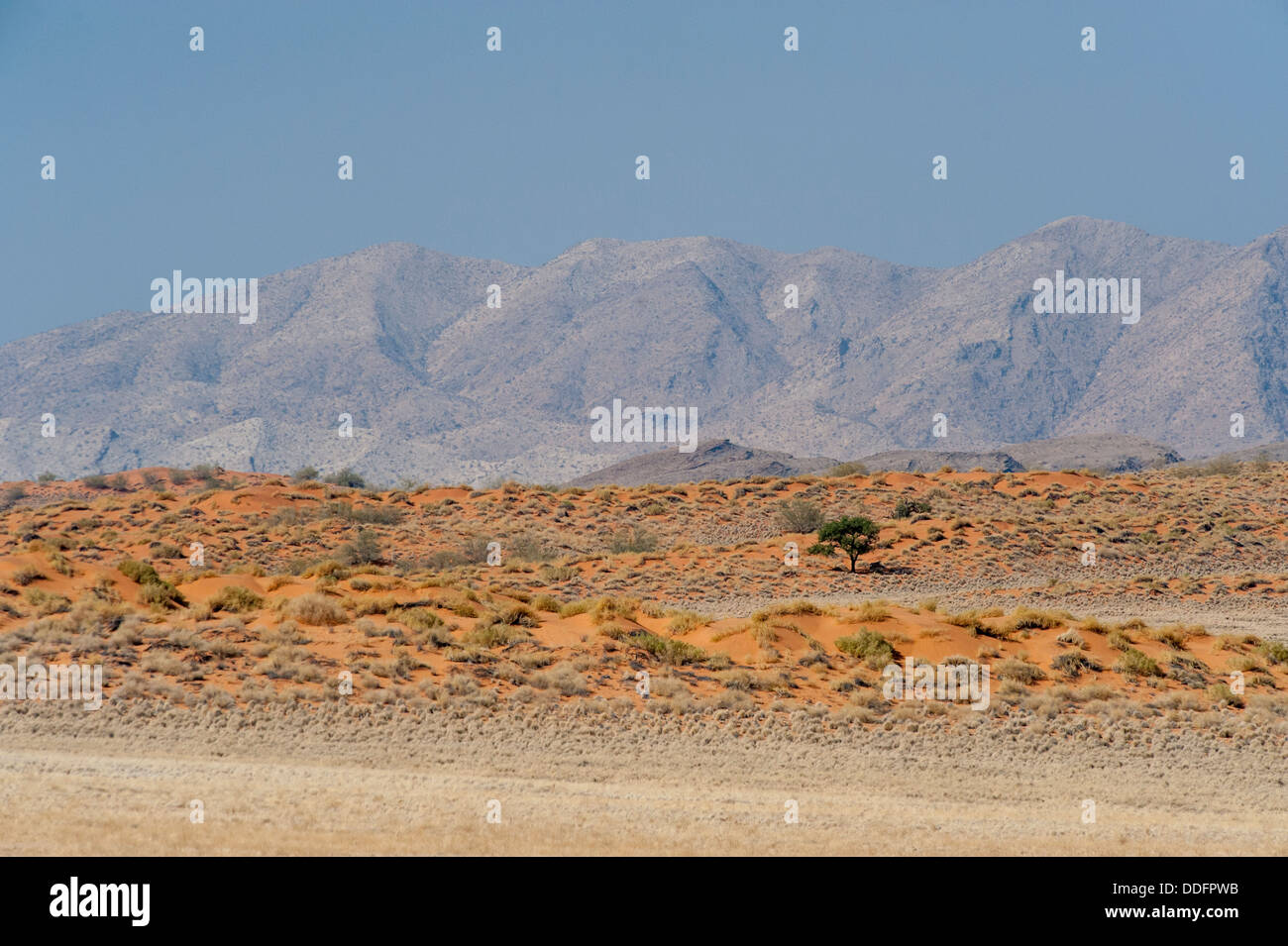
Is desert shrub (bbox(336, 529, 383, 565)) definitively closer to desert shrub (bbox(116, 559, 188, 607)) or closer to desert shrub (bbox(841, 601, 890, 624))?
desert shrub (bbox(116, 559, 188, 607))

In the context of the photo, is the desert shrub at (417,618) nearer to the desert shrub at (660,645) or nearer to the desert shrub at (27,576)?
the desert shrub at (660,645)

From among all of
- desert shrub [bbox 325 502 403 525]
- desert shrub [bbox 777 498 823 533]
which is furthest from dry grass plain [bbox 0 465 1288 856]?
desert shrub [bbox 325 502 403 525]

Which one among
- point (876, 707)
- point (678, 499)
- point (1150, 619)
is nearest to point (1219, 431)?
point (678, 499)

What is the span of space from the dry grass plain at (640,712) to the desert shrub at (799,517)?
7536 mm

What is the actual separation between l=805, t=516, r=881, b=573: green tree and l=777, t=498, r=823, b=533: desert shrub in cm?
660

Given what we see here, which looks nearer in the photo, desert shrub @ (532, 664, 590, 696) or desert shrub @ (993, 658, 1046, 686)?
desert shrub @ (532, 664, 590, 696)

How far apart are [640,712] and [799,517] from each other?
31604 mm

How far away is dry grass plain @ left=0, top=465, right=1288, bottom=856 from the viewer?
14.9 metres

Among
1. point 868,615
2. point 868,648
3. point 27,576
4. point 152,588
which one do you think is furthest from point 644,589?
point 27,576

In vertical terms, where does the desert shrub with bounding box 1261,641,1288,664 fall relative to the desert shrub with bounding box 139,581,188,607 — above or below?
below

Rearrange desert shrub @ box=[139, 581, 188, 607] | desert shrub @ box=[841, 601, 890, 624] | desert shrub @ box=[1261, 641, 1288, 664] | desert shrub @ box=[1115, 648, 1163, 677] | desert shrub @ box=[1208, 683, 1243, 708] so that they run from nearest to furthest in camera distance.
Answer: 1. desert shrub @ box=[1208, 683, 1243, 708]
2. desert shrub @ box=[1115, 648, 1163, 677]
3. desert shrub @ box=[1261, 641, 1288, 664]
4. desert shrub @ box=[139, 581, 188, 607]
5. desert shrub @ box=[841, 601, 890, 624]
